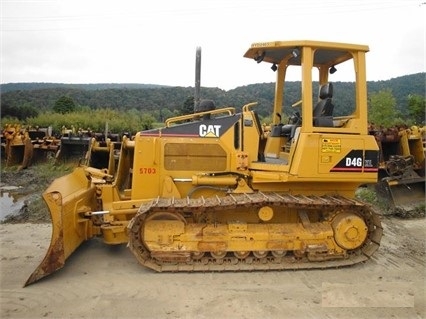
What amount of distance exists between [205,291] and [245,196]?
54.0 inches

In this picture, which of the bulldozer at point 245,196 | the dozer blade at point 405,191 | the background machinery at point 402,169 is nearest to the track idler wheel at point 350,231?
the bulldozer at point 245,196

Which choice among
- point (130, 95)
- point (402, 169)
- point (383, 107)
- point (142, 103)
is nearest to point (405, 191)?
point (402, 169)

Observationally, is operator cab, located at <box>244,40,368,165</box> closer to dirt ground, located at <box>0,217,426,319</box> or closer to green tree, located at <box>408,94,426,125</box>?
dirt ground, located at <box>0,217,426,319</box>

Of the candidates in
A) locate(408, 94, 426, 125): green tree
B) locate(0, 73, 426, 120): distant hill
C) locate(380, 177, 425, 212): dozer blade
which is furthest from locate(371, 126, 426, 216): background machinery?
locate(0, 73, 426, 120): distant hill

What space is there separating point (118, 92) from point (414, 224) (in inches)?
2294

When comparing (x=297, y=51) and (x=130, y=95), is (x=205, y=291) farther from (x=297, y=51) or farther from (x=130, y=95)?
(x=130, y=95)

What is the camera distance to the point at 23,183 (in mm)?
13734

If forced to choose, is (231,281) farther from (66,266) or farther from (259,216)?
(66,266)

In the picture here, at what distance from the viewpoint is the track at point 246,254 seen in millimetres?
5055

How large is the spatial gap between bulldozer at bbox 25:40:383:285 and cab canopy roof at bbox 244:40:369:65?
0.02m

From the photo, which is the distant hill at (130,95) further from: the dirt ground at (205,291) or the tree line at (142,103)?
the dirt ground at (205,291)

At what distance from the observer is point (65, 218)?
506 centimetres

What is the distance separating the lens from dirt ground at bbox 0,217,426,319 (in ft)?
13.3

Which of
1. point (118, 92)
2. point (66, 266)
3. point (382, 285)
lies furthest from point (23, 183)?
point (118, 92)
